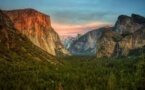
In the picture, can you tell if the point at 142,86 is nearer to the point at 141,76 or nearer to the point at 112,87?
the point at 141,76

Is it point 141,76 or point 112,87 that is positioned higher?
point 141,76

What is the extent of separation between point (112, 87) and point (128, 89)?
1207cm

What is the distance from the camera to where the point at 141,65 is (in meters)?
105

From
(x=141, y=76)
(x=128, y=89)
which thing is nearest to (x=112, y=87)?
(x=128, y=89)

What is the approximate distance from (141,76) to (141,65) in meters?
3.67

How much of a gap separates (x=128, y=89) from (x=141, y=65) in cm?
6878

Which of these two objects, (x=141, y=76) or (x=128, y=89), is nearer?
(x=141, y=76)

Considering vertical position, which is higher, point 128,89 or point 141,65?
point 141,65

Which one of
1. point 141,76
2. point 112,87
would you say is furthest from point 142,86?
point 112,87

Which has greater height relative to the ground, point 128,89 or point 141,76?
point 141,76

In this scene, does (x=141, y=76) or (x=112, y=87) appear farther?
(x=112, y=87)

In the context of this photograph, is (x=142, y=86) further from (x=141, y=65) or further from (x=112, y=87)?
(x=112, y=87)

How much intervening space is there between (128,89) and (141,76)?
6858 centimetres

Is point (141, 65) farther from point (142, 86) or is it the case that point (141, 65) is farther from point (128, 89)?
point (128, 89)
